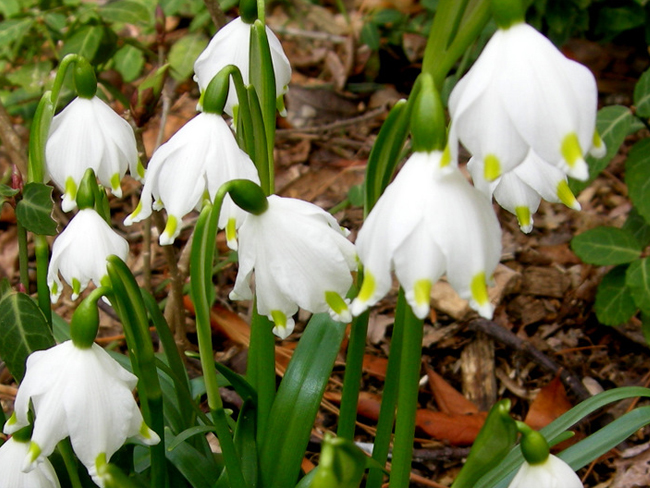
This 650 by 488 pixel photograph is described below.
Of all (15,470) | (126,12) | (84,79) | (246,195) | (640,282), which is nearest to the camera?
(246,195)

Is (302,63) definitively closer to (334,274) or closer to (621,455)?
(621,455)

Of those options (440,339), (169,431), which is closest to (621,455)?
(440,339)

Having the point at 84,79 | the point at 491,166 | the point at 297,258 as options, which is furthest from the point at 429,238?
the point at 84,79

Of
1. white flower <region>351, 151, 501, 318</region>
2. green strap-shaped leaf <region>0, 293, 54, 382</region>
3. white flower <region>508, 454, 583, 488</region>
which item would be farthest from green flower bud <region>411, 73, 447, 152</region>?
green strap-shaped leaf <region>0, 293, 54, 382</region>

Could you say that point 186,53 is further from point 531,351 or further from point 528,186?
point 528,186

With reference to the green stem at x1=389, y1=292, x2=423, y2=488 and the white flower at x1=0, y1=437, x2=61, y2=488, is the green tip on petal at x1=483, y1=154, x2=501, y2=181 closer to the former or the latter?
the green stem at x1=389, y1=292, x2=423, y2=488

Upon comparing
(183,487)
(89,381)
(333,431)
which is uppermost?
(89,381)

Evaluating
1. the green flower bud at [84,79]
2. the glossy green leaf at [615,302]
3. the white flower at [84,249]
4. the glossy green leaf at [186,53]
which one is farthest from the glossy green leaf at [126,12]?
the glossy green leaf at [615,302]
